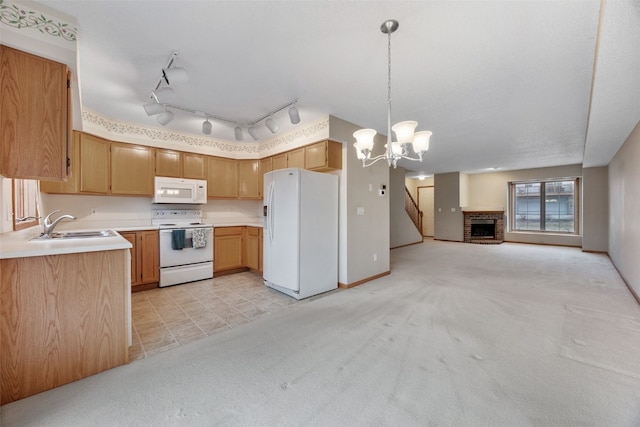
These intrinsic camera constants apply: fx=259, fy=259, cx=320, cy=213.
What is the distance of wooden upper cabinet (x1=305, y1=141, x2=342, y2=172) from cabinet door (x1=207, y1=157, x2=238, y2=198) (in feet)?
6.01

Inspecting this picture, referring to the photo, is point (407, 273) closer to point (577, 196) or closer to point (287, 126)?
point (287, 126)

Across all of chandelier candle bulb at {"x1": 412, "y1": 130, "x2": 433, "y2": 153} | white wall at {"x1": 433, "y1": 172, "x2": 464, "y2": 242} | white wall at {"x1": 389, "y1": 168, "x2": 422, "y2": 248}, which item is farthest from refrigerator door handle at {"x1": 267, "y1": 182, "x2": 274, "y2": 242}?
white wall at {"x1": 433, "y1": 172, "x2": 464, "y2": 242}

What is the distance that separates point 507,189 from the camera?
29.0 feet

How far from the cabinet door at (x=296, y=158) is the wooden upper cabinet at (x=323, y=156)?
0.12 metres

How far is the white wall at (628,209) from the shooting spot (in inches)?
138

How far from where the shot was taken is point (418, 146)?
235cm

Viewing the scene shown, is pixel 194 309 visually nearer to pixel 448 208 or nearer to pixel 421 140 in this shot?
pixel 421 140

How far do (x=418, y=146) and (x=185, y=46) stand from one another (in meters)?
2.19

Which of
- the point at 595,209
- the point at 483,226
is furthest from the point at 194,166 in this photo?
the point at 595,209

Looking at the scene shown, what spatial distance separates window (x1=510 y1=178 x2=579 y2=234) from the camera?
8039 millimetres

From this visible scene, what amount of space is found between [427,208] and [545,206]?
149 inches

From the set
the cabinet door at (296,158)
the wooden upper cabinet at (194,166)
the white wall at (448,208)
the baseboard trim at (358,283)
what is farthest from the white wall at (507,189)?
the wooden upper cabinet at (194,166)

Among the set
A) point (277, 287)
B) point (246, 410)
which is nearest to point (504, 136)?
point (277, 287)

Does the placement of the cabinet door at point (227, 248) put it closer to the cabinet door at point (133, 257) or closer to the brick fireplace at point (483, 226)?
the cabinet door at point (133, 257)
